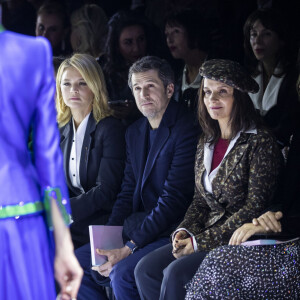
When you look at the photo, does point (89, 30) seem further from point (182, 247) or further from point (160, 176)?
point (182, 247)

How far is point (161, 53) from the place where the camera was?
452 centimetres

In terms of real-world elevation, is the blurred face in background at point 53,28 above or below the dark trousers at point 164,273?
above

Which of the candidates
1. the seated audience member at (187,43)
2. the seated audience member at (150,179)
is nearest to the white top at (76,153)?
the seated audience member at (150,179)

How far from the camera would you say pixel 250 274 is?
2.49 meters

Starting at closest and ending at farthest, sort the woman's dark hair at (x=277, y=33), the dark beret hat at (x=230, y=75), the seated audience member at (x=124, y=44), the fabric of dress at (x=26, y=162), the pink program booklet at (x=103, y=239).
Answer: the fabric of dress at (x=26, y=162) → the dark beret hat at (x=230, y=75) → the pink program booklet at (x=103, y=239) → the woman's dark hair at (x=277, y=33) → the seated audience member at (x=124, y=44)

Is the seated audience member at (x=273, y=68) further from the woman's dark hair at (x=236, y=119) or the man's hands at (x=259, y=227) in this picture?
the man's hands at (x=259, y=227)

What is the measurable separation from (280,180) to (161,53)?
198 cm

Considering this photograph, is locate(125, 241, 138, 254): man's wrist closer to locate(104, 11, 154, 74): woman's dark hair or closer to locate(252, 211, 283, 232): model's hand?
locate(252, 211, 283, 232): model's hand

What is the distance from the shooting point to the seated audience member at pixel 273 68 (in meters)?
3.51

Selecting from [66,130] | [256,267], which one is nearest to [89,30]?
[66,130]

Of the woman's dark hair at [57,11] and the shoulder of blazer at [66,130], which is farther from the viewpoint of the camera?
the woman's dark hair at [57,11]

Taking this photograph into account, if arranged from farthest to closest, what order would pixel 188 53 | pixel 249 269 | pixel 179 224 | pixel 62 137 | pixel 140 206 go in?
pixel 188 53, pixel 62 137, pixel 140 206, pixel 179 224, pixel 249 269

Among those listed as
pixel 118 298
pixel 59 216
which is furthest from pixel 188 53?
pixel 59 216

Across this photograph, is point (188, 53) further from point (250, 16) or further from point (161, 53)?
point (250, 16)
